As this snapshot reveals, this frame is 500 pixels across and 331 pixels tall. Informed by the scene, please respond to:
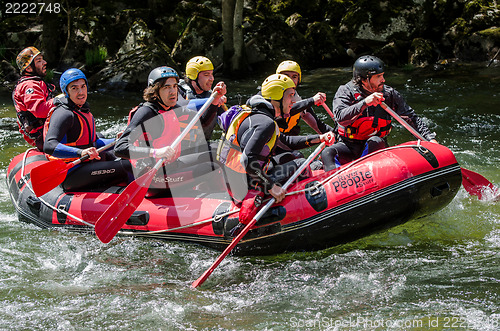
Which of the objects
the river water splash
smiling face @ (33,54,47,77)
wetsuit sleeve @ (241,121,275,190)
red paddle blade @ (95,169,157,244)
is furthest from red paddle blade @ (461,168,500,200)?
smiling face @ (33,54,47,77)


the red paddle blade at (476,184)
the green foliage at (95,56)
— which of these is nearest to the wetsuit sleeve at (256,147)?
the red paddle blade at (476,184)

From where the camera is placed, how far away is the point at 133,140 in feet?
16.7

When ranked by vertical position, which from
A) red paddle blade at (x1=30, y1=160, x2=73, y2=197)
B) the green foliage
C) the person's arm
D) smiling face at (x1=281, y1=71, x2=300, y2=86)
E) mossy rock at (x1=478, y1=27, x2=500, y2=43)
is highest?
the green foliage

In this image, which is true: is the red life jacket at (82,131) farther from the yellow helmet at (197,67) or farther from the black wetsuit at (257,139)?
the black wetsuit at (257,139)

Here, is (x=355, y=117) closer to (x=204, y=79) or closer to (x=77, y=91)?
(x=204, y=79)

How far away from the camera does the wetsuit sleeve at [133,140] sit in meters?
5.05

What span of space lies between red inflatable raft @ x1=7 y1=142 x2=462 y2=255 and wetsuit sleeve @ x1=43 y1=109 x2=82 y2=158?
3.37 ft

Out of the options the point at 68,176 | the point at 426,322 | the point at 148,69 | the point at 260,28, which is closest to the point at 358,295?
A: the point at 426,322

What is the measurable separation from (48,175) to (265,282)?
8.51ft

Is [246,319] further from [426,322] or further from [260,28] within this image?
[260,28]

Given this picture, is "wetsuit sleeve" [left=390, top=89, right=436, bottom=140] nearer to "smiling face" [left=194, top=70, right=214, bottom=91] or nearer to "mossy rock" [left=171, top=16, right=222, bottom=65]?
"smiling face" [left=194, top=70, right=214, bottom=91]

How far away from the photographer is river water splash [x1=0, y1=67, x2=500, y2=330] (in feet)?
13.6

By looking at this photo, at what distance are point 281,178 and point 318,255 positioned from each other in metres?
0.83

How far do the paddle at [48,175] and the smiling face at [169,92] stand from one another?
3.50 feet
